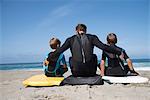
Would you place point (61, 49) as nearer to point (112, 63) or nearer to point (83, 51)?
point (83, 51)

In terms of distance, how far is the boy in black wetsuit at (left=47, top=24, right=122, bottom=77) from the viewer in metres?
6.60

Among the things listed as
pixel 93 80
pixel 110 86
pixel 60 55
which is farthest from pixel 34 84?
pixel 110 86

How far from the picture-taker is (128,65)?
23.2 ft

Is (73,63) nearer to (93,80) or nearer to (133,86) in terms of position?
(93,80)

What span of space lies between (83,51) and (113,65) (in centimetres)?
95

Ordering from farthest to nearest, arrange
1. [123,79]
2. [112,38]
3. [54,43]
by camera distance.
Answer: [54,43], [112,38], [123,79]

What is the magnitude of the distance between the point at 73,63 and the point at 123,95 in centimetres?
171

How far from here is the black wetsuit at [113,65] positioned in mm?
7001

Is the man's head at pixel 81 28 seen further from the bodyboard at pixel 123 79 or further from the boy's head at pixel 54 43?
the bodyboard at pixel 123 79

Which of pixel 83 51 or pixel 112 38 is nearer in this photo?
pixel 83 51

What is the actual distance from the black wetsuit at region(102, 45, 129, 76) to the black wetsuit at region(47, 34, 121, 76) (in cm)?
31

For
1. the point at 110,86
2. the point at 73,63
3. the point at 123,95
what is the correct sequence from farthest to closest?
the point at 73,63, the point at 110,86, the point at 123,95

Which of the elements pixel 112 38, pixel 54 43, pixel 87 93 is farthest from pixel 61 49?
pixel 87 93

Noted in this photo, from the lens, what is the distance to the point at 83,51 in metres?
6.62
